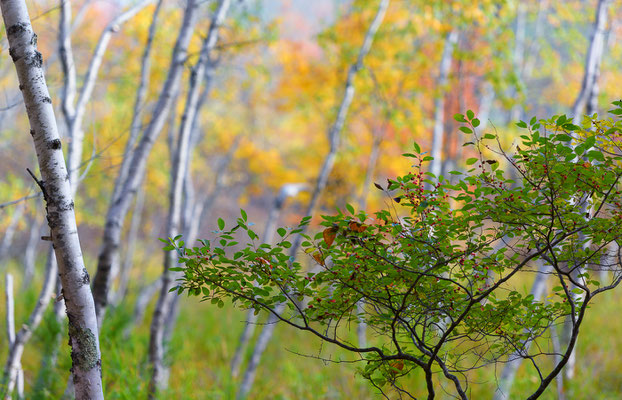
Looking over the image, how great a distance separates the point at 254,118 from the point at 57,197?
11.4m

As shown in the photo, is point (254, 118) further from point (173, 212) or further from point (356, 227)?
point (356, 227)

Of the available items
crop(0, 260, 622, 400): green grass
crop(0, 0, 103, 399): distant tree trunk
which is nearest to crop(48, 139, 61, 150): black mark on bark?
crop(0, 0, 103, 399): distant tree trunk

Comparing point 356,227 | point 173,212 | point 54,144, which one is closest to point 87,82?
point 173,212

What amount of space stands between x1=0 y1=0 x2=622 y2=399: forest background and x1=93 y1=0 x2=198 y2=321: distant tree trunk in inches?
2.1

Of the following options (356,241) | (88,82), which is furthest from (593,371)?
(88,82)

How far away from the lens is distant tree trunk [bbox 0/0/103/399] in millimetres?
1797

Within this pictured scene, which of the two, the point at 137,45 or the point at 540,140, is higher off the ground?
the point at 137,45

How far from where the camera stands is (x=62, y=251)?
1840 mm

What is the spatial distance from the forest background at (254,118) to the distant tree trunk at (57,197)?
2.26ft

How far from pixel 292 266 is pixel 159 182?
36.9 feet

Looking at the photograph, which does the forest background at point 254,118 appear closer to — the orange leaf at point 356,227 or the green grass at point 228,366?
the green grass at point 228,366

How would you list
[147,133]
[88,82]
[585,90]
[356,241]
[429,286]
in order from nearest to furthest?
[356,241] < [429,286] < [147,133] < [88,82] < [585,90]

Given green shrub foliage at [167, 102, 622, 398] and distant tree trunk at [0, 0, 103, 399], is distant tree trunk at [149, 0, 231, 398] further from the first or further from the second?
green shrub foliage at [167, 102, 622, 398]

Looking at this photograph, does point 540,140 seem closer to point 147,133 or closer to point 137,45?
point 147,133
